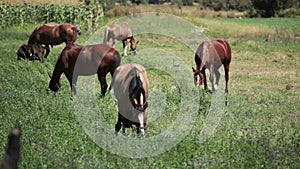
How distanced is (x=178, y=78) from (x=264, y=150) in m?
9.27

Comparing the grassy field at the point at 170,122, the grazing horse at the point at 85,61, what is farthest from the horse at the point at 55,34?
the grazing horse at the point at 85,61

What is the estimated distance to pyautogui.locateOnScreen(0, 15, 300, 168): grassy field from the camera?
7.62 metres

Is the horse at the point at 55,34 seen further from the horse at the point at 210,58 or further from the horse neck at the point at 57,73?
the horse neck at the point at 57,73

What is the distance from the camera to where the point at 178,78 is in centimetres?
1739

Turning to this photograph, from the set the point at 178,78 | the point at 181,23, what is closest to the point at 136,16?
the point at 181,23

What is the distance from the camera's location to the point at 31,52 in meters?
20.3

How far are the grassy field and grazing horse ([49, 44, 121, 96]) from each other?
0.39 m

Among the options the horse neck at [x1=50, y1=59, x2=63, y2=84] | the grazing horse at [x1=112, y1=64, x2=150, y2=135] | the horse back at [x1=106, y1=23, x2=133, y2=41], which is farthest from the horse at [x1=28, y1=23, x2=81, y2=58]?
the grazing horse at [x1=112, y1=64, x2=150, y2=135]

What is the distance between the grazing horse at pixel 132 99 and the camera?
876 cm

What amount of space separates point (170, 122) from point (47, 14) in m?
24.1

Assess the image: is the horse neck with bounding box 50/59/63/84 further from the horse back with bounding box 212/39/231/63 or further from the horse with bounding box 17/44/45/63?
the horse with bounding box 17/44/45/63

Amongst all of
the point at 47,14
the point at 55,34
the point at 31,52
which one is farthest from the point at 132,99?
the point at 47,14

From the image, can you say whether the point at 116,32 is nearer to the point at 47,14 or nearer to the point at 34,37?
the point at 34,37

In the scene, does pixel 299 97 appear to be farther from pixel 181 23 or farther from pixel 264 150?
pixel 181 23
